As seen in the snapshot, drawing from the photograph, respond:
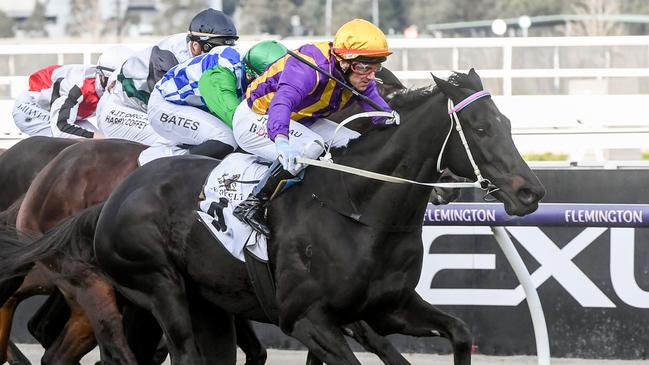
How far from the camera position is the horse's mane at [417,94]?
4758mm

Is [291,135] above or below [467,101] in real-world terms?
below

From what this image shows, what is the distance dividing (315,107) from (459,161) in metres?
0.72

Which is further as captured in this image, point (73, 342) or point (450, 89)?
point (73, 342)

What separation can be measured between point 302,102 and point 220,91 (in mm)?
853

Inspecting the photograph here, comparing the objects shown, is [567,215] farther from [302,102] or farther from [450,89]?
[302,102]

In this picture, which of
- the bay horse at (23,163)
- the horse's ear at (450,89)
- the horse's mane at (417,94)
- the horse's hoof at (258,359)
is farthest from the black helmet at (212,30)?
the horse's ear at (450,89)

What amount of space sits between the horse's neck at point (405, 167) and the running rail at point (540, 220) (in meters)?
1.08

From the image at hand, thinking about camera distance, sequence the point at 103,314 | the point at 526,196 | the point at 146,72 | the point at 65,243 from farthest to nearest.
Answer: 1. the point at 146,72
2. the point at 65,243
3. the point at 103,314
4. the point at 526,196

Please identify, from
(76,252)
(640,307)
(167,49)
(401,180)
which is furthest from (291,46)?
(401,180)

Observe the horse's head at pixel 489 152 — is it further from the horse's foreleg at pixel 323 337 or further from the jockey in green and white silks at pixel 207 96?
the jockey in green and white silks at pixel 207 96

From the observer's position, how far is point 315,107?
5129mm

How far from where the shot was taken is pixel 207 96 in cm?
583

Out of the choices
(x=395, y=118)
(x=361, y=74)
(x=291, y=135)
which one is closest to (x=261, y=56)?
(x=291, y=135)

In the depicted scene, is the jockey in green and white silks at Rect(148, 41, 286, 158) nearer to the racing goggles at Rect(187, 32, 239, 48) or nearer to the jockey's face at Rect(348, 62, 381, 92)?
the racing goggles at Rect(187, 32, 239, 48)
